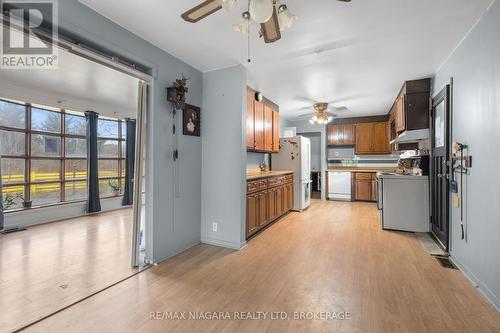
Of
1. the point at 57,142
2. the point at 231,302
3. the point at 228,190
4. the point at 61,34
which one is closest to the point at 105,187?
the point at 57,142

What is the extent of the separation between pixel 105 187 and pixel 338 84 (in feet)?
18.9

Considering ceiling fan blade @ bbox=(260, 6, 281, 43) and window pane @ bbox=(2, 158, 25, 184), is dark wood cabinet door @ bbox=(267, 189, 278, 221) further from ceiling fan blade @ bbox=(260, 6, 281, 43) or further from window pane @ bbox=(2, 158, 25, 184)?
window pane @ bbox=(2, 158, 25, 184)

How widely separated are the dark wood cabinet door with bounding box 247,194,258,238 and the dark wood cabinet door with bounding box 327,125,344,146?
447cm

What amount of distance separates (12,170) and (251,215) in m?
4.55

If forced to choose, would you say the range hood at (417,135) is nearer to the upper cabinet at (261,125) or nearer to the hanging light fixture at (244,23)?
the upper cabinet at (261,125)

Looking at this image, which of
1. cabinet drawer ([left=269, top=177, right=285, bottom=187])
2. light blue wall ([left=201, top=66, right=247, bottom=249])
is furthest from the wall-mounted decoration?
cabinet drawer ([left=269, top=177, right=285, bottom=187])

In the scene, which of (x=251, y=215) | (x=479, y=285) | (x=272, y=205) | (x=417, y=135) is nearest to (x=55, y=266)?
(x=251, y=215)

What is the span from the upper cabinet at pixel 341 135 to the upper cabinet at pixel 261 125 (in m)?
2.59

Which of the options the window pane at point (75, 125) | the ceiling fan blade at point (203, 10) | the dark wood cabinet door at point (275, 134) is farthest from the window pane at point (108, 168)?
the ceiling fan blade at point (203, 10)

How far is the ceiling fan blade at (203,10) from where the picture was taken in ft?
4.86

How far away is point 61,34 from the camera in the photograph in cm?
187

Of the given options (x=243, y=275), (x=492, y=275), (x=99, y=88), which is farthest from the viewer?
(x=99, y=88)

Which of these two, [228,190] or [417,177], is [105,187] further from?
[417,177]

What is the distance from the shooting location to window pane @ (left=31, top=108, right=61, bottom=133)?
15.1 ft
